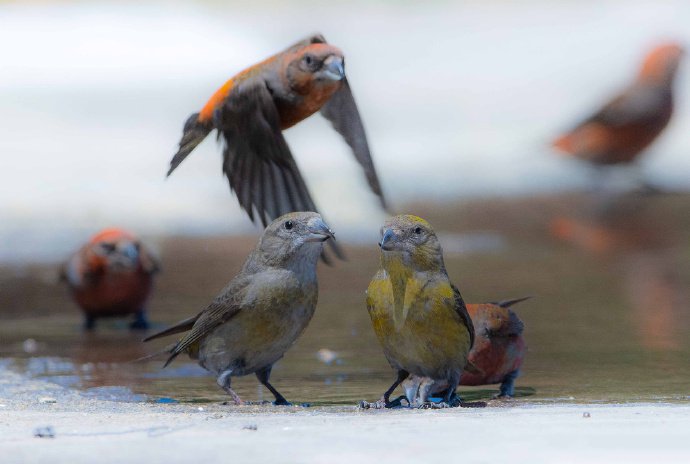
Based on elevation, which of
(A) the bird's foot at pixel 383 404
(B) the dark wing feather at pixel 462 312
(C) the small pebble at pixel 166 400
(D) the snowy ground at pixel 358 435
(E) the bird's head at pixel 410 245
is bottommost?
(C) the small pebble at pixel 166 400

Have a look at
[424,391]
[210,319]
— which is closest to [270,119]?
[210,319]

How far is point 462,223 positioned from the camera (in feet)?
44.5

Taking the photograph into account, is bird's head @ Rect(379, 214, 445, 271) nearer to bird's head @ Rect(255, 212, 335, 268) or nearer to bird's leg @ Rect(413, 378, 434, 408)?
bird's head @ Rect(255, 212, 335, 268)

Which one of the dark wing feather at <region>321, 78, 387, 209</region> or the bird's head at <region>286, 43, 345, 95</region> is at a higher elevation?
the bird's head at <region>286, 43, 345, 95</region>

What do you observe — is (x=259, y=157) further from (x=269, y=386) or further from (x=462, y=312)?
(x=462, y=312)

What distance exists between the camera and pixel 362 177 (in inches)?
559

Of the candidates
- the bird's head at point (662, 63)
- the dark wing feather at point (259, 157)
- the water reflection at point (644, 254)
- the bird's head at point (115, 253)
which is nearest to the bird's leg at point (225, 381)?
the dark wing feather at point (259, 157)

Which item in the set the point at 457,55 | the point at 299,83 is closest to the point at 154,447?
the point at 299,83

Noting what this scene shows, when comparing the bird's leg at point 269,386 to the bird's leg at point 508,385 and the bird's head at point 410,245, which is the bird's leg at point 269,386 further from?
the bird's leg at point 508,385

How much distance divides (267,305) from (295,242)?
0.94ft

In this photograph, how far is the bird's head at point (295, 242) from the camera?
5.73 metres

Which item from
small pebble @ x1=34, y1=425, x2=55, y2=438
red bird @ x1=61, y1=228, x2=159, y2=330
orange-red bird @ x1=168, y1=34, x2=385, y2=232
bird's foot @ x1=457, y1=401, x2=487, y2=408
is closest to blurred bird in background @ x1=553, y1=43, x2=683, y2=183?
red bird @ x1=61, y1=228, x2=159, y2=330

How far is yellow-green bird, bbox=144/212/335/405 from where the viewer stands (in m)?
5.64

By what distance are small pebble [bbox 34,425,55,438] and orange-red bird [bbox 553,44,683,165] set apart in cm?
976
